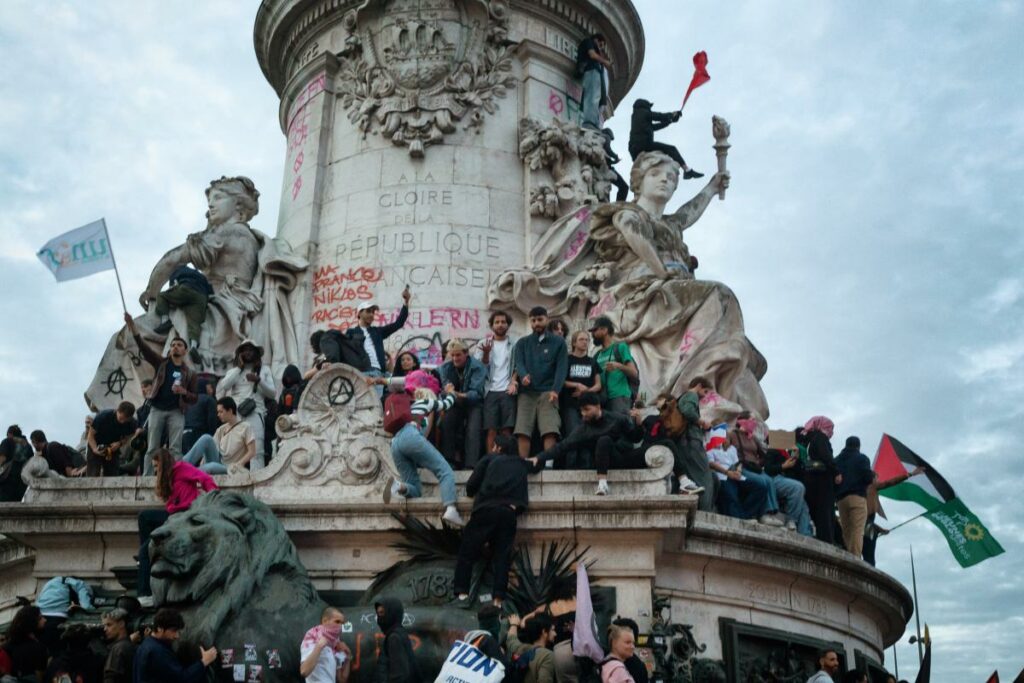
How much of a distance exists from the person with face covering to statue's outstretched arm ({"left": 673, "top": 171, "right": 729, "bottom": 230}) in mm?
5635

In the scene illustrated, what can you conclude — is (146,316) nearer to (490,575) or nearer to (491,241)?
(491,241)

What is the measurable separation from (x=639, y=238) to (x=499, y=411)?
17.1 feet

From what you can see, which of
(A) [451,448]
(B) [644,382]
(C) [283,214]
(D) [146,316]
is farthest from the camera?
(C) [283,214]

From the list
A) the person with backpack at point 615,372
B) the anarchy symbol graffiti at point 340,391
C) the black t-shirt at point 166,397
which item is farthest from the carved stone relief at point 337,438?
the person with backpack at point 615,372

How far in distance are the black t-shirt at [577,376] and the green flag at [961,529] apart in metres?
7.42

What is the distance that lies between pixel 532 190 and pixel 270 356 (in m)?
4.85

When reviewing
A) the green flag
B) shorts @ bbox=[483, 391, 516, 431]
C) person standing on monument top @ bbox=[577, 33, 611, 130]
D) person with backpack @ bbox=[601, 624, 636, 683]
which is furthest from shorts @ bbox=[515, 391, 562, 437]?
person standing on monument top @ bbox=[577, 33, 611, 130]

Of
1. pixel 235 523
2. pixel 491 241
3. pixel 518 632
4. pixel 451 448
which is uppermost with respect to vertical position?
pixel 491 241

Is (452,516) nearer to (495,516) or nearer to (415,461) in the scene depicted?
(495,516)

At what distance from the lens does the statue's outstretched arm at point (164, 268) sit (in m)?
18.7

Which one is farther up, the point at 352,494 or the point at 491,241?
the point at 491,241

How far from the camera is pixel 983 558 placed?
703 inches

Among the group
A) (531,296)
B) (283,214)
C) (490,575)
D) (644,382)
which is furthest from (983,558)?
(283,214)

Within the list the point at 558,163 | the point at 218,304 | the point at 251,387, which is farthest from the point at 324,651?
the point at 558,163
